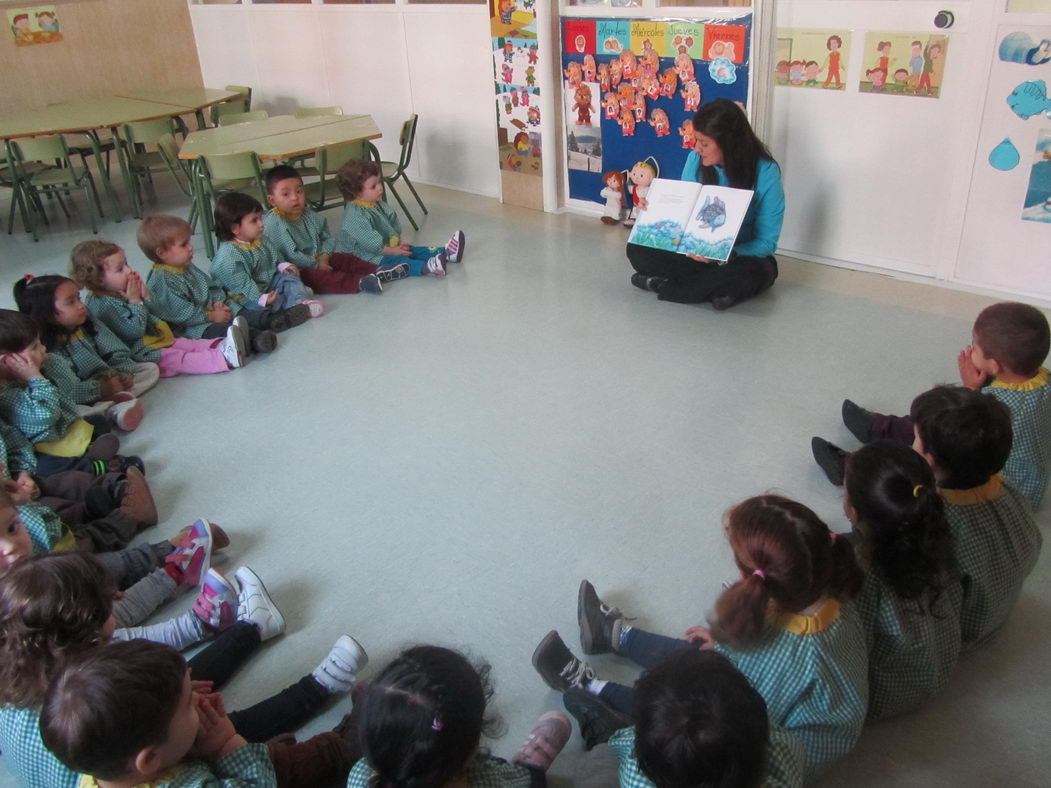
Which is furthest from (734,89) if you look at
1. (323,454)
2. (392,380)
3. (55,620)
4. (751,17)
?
(55,620)

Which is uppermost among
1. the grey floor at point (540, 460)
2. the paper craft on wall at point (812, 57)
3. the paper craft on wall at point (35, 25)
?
the paper craft on wall at point (35, 25)

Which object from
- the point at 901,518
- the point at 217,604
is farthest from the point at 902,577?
the point at 217,604

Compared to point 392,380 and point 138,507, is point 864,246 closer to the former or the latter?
point 392,380

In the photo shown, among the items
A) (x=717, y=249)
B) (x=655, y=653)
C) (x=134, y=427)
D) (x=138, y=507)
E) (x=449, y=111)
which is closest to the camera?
(x=655, y=653)

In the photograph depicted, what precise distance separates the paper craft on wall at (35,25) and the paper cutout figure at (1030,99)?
717 centimetres

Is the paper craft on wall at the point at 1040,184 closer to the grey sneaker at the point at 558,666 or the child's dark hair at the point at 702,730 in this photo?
the grey sneaker at the point at 558,666

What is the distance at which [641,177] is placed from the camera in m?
4.79

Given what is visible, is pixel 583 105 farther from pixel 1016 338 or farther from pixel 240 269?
pixel 1016 338

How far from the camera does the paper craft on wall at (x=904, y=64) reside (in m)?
3.57

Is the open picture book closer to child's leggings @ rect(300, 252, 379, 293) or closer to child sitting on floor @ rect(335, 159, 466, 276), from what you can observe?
child sitting on floor @ rect(335, 159, 466, 276)

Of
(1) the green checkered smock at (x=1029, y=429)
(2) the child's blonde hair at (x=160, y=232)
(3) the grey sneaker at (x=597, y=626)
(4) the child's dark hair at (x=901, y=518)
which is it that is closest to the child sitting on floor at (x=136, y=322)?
(2) the child's blonde hair at (x=160, y=232)

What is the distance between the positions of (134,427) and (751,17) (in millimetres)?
3280

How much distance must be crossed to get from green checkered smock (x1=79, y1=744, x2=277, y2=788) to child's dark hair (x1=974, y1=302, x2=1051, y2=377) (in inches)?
77.3

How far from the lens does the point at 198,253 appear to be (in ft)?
16.1
